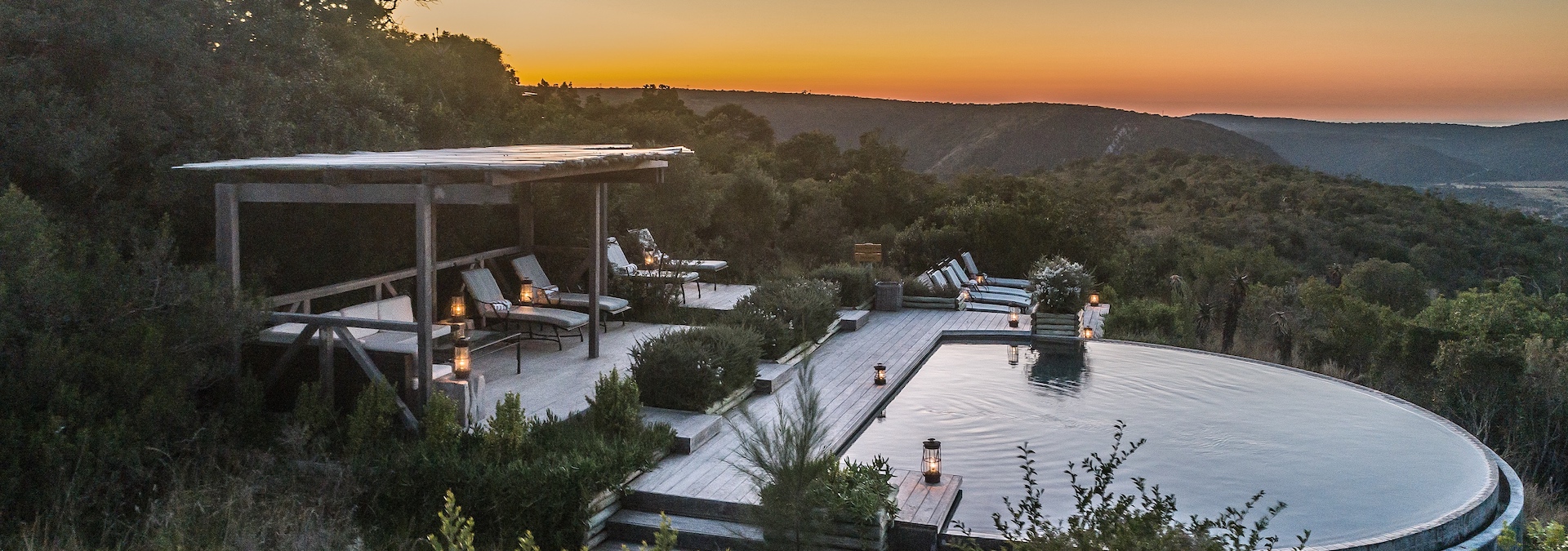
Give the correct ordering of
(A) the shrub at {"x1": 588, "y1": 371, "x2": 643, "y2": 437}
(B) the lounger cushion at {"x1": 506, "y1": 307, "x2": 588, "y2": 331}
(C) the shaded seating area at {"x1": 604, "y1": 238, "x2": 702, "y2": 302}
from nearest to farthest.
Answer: (A) the shrub at {"x1": 588, "y1": 371, "x2": 643, "y2": 437}, (B) the lounger cushion at {"x1": 506, "y1": 307, "x2": 588, "y2": 331}, (C) the shaded seating area at {"x1": 604, "y1": 238, "x2": 702, "y2": 302}

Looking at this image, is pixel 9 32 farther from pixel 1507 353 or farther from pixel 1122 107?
pixel 1122 107

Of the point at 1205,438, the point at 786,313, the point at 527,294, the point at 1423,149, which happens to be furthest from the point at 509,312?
the point at 1423,149

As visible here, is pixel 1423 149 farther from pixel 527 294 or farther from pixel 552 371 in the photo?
pixel 552 371

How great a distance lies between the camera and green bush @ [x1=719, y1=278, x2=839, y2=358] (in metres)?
9.21

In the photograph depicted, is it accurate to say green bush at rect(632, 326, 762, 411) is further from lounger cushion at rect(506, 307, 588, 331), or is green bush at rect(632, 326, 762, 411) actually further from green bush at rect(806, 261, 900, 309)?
green bush at rect(806, 261, 900, 309)

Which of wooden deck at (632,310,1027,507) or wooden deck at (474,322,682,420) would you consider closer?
wooden deck at (632,310,1027,507)

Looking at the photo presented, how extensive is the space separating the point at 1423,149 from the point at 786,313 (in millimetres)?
42029

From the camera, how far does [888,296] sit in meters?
13.0

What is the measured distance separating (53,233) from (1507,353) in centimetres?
1152

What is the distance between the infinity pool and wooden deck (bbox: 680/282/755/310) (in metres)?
2.76

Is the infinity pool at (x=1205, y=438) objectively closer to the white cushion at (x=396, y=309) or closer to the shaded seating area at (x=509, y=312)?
the shaded seating area at (x=509, y=312)

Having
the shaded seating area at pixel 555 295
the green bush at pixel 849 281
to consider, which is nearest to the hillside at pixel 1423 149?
the green bush at pixel 849 281

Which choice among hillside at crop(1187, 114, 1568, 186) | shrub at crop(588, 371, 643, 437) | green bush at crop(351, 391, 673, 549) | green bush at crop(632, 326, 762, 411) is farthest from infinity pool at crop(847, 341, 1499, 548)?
hillside at crop(1187, 114, 1568, 186)

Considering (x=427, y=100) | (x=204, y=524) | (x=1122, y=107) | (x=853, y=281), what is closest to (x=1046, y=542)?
(x=204, y=524)
